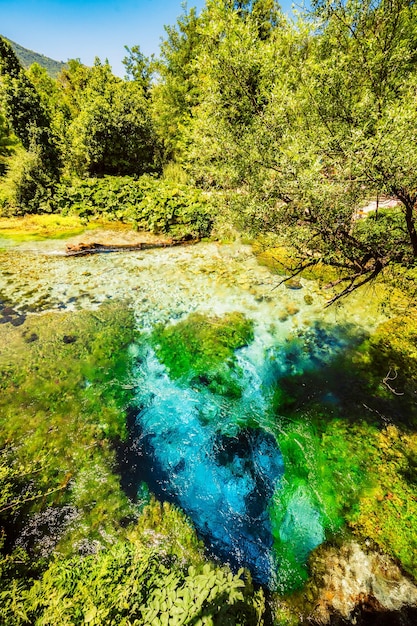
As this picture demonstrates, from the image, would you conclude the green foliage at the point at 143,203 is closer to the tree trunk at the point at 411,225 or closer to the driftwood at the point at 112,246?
the driftwood at the point at 112,246

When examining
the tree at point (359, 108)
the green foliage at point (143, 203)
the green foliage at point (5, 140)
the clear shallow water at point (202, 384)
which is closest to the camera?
the tree at point (359, 108)

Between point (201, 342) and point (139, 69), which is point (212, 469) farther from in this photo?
point (139, 69)

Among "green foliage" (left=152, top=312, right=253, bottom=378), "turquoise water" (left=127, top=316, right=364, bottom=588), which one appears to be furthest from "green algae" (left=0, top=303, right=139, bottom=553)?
"green foliage" (left=152, top=312, right=253, bottom=378)

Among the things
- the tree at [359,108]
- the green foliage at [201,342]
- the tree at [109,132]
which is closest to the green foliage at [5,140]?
the tree at [109,132]

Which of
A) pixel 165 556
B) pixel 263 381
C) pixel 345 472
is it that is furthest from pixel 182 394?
pixel 345 472

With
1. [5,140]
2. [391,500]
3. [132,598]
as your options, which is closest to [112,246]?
[132,598]

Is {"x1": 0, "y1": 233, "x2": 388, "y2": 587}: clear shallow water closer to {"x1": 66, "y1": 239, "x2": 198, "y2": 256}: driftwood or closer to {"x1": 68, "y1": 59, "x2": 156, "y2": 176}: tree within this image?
{"x1": 66, "y1": 239, "x2": 198, "y2": 256}: driftwood

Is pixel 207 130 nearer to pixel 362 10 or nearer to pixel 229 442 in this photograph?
pixel 362 10
